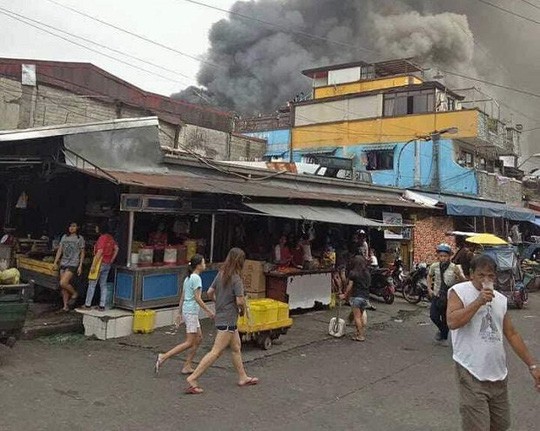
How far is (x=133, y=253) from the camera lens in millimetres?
9305

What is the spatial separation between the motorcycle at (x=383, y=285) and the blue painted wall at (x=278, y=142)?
64.3 feet

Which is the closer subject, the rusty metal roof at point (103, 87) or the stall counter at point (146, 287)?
the stall counter at point (146, 287)

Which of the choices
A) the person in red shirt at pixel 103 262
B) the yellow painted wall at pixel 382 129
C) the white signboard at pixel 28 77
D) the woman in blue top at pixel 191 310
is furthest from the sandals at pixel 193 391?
the yellow painted wall at pixel 382 129

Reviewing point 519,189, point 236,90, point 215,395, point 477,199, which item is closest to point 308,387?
point 215,395

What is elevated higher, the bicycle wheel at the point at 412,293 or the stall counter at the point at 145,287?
the stall counter at the point at 145,287

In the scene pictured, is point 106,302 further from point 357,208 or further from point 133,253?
point 357,208

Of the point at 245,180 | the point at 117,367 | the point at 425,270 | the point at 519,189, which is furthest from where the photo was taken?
the point at 519,189

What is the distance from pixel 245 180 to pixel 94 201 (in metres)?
3.41

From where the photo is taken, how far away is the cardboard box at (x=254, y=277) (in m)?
10.8

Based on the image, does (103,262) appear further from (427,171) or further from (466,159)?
(466,159)

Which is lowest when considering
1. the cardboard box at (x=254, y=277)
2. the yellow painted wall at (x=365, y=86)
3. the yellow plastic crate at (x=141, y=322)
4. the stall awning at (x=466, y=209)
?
the yellow plastic crate at (x=141, y=322)

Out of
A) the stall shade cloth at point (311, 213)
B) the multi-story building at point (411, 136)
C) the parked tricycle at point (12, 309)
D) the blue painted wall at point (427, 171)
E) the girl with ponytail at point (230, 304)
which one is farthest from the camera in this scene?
the multi-story building at point (411, 136)

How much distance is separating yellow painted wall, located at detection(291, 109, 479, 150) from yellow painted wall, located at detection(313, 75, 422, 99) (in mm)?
4224

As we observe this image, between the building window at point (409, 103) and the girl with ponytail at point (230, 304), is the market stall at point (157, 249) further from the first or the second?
the building window at point (409, 103)
